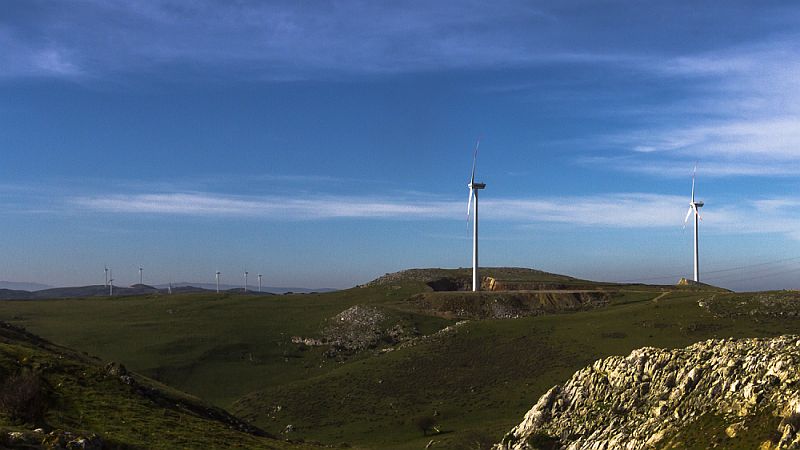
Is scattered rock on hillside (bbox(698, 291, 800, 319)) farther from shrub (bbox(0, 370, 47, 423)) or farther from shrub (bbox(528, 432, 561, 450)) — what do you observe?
→ shrub (bbox(0, 370, 47, 423))

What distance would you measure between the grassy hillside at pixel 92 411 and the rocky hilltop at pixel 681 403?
69.9 ft

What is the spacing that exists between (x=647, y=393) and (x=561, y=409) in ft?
27.4

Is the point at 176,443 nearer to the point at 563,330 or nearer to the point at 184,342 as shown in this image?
the point at 563,330

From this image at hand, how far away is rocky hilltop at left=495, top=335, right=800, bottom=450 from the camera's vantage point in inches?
1342

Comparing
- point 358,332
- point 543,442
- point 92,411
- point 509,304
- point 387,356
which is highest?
point 92,411

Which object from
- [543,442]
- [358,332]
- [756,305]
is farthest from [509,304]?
[543,442]

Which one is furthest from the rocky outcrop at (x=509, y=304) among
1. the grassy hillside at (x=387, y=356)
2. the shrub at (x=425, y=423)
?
the shrub at (x=425, y=423)

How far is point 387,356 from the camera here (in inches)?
4461

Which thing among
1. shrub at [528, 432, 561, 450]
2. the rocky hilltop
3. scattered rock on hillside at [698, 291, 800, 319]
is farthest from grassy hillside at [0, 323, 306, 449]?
scattered rock on hillside at [698, 291, 800, 319]

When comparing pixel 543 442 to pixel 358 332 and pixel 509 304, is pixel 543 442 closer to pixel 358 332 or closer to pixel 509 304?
pixel 358 332

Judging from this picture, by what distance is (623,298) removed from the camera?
493 ft

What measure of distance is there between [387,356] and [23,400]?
83.7m

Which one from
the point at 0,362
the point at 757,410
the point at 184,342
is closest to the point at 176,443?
the point at 0,362

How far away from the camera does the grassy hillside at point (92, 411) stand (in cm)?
3134
